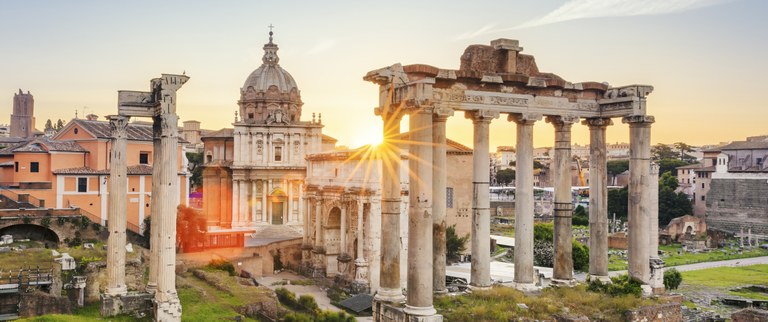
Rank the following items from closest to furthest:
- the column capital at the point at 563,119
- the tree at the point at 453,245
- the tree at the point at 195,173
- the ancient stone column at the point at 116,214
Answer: the column capital at the point at 563,119
the ancient stone column at the point at 116,214
the tree at the point at 453,245
the tree at the point at 195,173

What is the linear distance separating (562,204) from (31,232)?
25.5m

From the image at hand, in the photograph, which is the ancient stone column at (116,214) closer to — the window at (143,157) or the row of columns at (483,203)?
the row of columns at (483,203)

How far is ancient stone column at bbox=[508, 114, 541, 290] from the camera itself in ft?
58.7

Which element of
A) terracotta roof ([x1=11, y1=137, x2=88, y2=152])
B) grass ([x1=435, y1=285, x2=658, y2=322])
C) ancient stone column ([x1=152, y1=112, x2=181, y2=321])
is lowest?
grass ([x1=435, y1=285, x2=658, y2=322])

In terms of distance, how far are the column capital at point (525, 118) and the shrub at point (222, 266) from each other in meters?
19.8

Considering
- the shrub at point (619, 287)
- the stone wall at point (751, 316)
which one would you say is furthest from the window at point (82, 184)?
the stone wall at point (751, 316)

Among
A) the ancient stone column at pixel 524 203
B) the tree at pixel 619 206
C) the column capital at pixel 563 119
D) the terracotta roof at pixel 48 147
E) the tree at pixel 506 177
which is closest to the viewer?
the ancient stone column at pixel 524 203

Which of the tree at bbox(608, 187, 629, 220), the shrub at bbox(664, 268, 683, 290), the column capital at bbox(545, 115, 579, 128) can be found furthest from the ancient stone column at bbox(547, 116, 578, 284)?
the tree at bbox(608, 187, 629, 220)

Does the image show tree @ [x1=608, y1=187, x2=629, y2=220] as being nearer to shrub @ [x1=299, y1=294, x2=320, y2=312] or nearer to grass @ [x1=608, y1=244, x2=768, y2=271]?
grass @ [x1=608, y1=244, x2=768, y2=271]

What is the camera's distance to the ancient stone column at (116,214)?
19.8 m

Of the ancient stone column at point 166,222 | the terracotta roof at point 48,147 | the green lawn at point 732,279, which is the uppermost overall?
the terracotta roof at point 48,147

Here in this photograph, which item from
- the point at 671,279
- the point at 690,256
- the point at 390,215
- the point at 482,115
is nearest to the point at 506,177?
the point at 690,256

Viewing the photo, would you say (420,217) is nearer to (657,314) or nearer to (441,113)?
(441,113)

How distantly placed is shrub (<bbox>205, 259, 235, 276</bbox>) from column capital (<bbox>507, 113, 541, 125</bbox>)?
19.8 m
